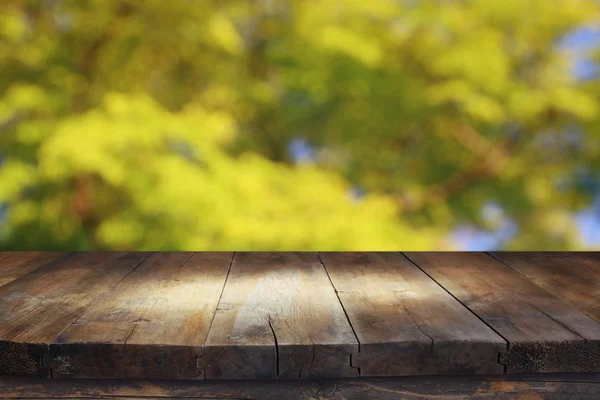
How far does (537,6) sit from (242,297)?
3849 mm

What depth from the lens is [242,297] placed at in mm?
1134

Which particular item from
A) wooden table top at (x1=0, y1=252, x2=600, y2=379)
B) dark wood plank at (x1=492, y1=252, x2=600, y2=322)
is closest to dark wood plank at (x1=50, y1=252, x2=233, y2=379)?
wooden table top at (x1=0, y1=252, x2=600, y2=379)

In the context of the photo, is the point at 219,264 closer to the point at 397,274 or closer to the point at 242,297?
the point at 242,297

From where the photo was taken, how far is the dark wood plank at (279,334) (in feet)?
2.87

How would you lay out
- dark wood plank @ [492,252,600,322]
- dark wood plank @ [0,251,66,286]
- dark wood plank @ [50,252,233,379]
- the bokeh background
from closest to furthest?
1. dark wood plank @ [50,252,233,379]
2. dark wood plank @ [492,252,600,322]
3. dark wood plank @ [0,251,66,286]
4. the bokeh background

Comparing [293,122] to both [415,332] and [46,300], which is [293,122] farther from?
[415,332]

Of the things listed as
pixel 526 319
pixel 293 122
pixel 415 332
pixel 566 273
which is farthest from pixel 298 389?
pixel 293 122

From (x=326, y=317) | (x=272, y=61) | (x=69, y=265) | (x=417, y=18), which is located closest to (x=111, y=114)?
(x=272, y=61)

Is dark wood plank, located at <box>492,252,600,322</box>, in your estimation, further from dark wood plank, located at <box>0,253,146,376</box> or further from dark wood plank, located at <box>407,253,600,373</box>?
dark wood plank, located at <box>0,253,146,376</box>

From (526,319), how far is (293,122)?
3.70m

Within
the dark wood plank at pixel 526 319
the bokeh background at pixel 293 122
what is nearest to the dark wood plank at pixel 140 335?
the dark wood plank at pixel 526 319

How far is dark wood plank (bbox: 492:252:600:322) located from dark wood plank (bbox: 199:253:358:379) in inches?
17.7

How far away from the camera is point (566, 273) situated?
1.37 metres

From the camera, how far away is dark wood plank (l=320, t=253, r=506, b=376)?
0.89m
